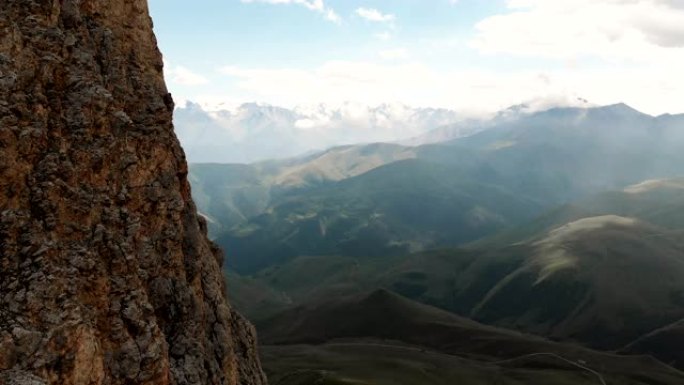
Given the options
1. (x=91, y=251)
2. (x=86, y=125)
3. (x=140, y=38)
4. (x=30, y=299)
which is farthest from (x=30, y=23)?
(x=30, y=299)

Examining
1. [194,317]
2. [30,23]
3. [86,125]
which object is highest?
[30,23]

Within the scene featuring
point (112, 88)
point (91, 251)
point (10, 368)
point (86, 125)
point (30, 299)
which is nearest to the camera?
point (10, 368)

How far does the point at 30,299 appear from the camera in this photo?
102 feet

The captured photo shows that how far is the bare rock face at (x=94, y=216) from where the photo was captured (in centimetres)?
3170

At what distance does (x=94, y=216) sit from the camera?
37031 millimetres

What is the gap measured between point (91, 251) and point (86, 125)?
8.35 meters

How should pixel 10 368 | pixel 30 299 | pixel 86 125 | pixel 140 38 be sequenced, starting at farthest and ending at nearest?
pixel 140 38 < pixel 86 125 < pixel 30 299 < pixel 10 368

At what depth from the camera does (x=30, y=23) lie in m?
37.6

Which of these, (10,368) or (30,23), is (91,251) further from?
(30,23)

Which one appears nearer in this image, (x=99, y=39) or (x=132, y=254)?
(x=132, y=254)

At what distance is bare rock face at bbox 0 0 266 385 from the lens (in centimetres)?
3170

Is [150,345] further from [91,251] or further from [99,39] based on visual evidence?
→ [99,39]

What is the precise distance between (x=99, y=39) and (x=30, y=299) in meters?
21.0

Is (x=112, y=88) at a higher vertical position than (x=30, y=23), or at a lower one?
lower
